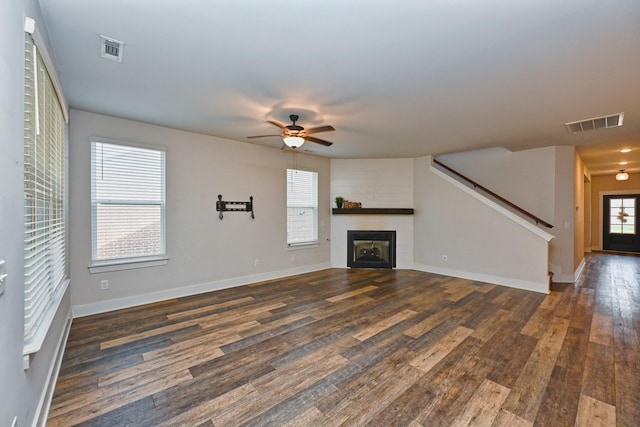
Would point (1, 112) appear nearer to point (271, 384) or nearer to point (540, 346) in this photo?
point (271, 384)

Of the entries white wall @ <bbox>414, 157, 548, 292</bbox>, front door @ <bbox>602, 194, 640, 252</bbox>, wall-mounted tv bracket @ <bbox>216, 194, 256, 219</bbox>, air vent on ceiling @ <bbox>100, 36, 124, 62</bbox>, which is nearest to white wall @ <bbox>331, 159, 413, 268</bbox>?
white wall @ <bbox>414, 157, 548, 292</bbox>

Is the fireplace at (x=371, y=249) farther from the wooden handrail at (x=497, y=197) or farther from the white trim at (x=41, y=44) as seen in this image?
the white trim at (x=41, y=44)

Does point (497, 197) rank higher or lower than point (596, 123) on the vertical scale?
lower

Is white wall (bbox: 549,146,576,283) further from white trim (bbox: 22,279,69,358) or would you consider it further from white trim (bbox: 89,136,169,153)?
white trim (bbox: 22,279,69,358)

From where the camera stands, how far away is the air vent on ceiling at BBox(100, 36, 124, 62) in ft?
6.82

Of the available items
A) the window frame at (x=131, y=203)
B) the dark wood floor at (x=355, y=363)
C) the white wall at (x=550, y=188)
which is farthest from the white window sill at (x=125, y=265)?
the white wall at (x=550, y=188)

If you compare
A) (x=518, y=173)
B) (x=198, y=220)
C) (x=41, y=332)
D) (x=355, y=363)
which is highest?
(x=518, y=173)

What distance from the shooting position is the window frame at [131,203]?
3.59 m

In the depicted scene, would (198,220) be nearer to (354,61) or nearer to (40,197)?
(40,197)

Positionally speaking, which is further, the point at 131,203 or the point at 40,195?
the point at 131,203

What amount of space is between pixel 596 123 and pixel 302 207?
16.0ft

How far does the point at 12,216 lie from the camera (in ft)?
4.28

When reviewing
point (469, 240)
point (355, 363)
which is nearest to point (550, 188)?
point (469, 240)

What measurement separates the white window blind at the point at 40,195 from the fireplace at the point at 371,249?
5.06 m
